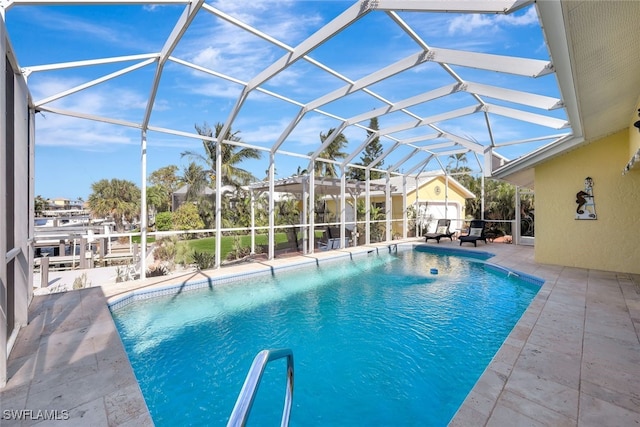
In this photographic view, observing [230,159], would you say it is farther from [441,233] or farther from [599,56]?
[599,56]

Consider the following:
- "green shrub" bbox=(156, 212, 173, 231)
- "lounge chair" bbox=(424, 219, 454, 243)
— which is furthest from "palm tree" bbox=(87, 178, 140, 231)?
"lounge chair" bbox=(424, 219, 454, 243)

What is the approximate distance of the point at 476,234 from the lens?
1512 cm

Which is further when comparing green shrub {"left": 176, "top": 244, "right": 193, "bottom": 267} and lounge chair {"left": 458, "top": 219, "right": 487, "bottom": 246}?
lounge chair {"left": 458, "top": 219, "right": 487, "bottom": 246}

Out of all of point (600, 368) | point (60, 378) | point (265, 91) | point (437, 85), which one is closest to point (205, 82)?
point (265, 91)

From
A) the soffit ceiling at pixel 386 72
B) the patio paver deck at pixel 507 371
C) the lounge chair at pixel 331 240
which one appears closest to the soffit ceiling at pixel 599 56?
the soffit ceiling at pixel 386 72

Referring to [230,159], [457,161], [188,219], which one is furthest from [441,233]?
[457,161]

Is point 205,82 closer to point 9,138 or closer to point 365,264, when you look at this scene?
point 9,138

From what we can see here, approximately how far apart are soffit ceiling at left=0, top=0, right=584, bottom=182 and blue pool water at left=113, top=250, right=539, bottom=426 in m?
4.43

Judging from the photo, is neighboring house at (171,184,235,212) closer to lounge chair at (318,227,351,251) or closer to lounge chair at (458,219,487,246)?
lounge chair at (318,227,351,251)

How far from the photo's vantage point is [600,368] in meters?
3.38

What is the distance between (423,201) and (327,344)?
17.3 meters

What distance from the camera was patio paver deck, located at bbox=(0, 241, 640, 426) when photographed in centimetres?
271

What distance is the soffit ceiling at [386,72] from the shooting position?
14.4 ft

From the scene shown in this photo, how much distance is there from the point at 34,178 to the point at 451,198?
22918mm
